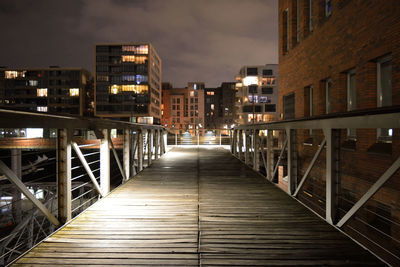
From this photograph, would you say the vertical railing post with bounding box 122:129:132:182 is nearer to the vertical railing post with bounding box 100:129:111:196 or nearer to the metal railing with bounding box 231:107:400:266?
the vertical railing post with bounding box 100:129:111:196

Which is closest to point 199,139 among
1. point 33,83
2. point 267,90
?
point 267,90

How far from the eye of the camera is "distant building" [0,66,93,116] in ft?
245

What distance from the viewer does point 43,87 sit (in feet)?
246

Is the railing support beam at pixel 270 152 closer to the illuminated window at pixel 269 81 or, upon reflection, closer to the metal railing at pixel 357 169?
the metal railing at pixel 357 169

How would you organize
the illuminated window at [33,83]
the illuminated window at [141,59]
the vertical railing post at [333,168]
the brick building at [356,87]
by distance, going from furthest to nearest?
1. the illuminated window at [33,83]
2. the illuminated window at [141,59]
3. the brick building at [356,87]
4. the vertical railing post at [333,168]

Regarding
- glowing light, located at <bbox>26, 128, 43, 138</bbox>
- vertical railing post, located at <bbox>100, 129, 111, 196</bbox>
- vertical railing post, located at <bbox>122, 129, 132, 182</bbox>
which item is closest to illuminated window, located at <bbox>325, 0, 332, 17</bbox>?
vertical railing post, located at <bbox>122, 129, 132, 182</bbox>

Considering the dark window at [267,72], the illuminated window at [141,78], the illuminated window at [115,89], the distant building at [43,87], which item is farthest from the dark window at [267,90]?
the distant building at [43,87]

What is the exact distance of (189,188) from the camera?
6246 millimetres

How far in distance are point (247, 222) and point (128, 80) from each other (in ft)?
222

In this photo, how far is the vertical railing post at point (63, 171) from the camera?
12.1 feet

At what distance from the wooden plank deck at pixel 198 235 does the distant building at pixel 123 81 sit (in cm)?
6326

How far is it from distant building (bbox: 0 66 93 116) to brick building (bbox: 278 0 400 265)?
245 ft

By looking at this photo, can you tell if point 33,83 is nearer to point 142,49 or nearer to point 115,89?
point 115,89

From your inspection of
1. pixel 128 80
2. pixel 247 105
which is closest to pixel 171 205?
pixel 247 105
